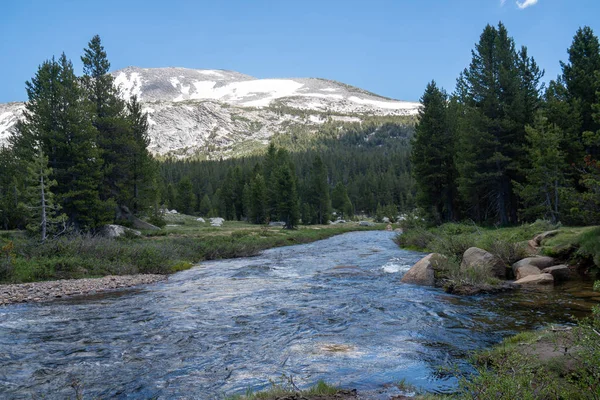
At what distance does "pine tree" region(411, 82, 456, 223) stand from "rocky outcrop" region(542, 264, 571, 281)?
896 inches

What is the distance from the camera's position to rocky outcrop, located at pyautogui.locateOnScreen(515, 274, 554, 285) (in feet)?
43.7

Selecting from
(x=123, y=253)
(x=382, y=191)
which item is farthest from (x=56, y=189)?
(x=382, y=191)

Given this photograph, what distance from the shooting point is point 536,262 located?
1493cm

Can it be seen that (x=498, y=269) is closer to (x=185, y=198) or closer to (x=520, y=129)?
(x=520, y=129)

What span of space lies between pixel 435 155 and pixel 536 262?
77.8ft

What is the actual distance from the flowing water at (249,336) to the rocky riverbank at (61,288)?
1.06 m

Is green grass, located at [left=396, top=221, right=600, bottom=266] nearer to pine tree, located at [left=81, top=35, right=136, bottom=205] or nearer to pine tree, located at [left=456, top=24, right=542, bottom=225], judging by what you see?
pine tree, located at [left=456, top=24, right=542, bottom=225]

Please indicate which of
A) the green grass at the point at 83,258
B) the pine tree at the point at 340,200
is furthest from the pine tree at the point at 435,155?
the pine tree at the point at 340,200

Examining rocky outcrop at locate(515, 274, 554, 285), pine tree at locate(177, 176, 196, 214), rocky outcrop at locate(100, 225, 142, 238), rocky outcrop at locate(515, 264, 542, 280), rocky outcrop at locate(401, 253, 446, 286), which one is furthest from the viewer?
pine tree at locate(177, 176, 196, 214)

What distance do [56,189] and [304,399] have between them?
31.0 m

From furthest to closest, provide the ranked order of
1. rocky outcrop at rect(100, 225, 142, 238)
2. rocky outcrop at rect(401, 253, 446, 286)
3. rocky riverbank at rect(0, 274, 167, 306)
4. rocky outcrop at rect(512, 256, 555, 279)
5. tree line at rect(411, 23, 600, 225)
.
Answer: rocky outcrop at rect(100, 225, 142, 238)
tree line at rect(411, 23, 600, 225)
rocky outcrop at rect(401, 253, 446, 286)
rocky outcrop at rect(512, 256, 555, 279)
rocky riverbank at rect(0, 274, 167, 306)

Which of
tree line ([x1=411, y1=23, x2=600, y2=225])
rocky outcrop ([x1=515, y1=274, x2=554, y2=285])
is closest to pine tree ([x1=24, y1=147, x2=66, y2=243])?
rocky outcrop ([x1=515, y1=274, x2=554, y2=285])

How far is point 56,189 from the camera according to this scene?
29.0 m

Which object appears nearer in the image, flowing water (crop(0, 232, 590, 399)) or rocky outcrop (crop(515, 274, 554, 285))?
flowing water (crop(0, 232, 590, 399))
